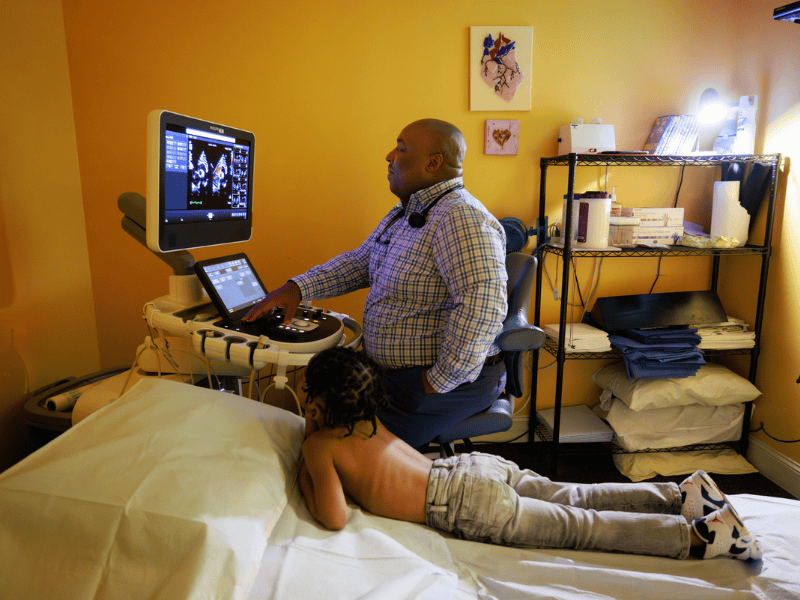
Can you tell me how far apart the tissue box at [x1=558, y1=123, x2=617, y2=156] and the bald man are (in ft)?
2.81

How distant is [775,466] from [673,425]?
1.49 ft

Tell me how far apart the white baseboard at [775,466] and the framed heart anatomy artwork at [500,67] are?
1.92m

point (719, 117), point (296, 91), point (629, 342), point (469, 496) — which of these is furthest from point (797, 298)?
point (296, 91)

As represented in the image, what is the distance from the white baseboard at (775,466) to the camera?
2.31 metres

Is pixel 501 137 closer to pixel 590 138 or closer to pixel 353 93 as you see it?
pixel 590 138

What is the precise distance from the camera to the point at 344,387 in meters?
1.29

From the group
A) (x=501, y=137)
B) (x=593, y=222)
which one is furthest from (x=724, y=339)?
(x=501, y=137)

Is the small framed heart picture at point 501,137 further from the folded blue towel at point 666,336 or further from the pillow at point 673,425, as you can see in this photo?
the pillow at point 673,425

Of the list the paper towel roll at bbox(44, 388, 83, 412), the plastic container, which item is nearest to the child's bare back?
the paper towel roll at bbox(44, 388, 83, 412)

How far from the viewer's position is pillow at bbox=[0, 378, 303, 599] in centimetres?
93

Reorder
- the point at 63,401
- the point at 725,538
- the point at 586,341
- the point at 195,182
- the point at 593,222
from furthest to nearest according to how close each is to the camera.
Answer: the point at 586,341
the point at 593,222
the point at 63,401
the point at 195,182
the point at 725,538

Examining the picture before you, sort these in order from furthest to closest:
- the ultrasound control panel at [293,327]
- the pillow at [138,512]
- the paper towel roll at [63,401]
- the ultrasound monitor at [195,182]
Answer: the paper towel roll at [63,401]
the ultrasound control panel at [293,327]
the ultrasound monitor at [195,182]
the pillow at [138,512]

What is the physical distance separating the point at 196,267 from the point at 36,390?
107cm

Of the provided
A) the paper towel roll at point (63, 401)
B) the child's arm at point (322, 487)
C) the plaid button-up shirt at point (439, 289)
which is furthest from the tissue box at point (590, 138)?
the paper towel roll at point (63, 401)
